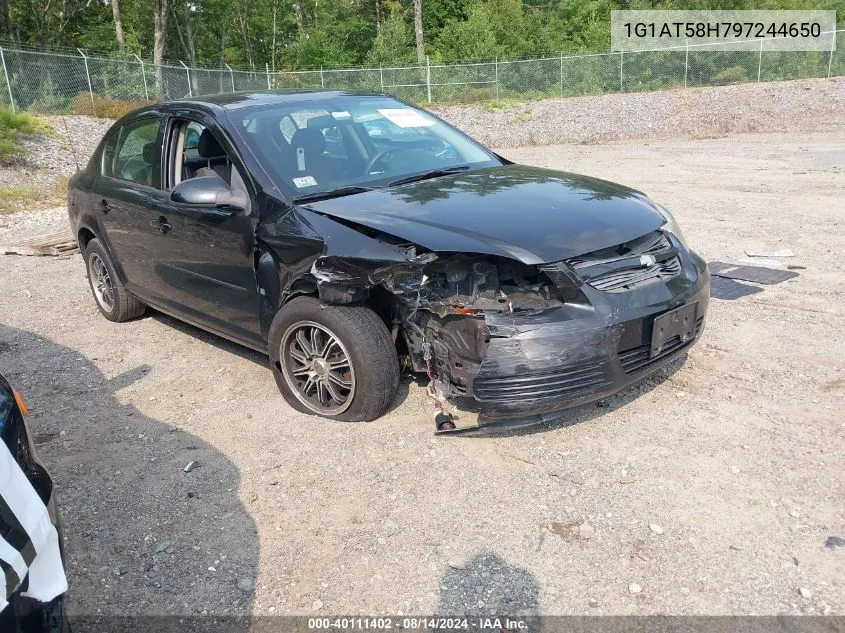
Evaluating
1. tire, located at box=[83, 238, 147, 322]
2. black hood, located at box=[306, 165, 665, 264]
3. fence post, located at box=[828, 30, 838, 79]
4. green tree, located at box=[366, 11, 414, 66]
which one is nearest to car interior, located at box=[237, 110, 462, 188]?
black hood, located at box=[306, 165, 665, 264]

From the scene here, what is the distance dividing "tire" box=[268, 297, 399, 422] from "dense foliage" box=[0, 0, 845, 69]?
103ft

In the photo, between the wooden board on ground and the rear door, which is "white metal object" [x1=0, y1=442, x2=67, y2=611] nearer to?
the rear door

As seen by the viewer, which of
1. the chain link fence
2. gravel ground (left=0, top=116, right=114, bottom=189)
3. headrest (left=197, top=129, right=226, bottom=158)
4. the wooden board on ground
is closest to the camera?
headrest (left=197, top=129, right=226, bottom=158)

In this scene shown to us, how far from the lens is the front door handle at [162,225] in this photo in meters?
4.73

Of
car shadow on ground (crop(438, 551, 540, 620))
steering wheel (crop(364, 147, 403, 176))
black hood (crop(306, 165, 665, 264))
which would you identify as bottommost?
car shadow on ground (crop(438, 551, 540, 620))

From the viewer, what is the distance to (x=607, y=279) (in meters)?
3.43

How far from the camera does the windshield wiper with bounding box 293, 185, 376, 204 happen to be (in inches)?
157

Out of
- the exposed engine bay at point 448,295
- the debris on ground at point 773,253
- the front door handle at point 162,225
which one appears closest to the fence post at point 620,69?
the debris on ground at point 773,253

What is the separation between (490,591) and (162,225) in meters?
3.31

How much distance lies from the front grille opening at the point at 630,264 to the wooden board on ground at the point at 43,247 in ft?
23.7

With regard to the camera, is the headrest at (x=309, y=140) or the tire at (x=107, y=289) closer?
the headrest at (x=309, y=140)

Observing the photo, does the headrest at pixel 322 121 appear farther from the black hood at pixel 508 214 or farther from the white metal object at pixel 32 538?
the white metal object at pixel 32 538

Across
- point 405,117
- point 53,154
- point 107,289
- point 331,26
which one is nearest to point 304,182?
point 405,117

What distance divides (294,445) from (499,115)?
23.0 m
